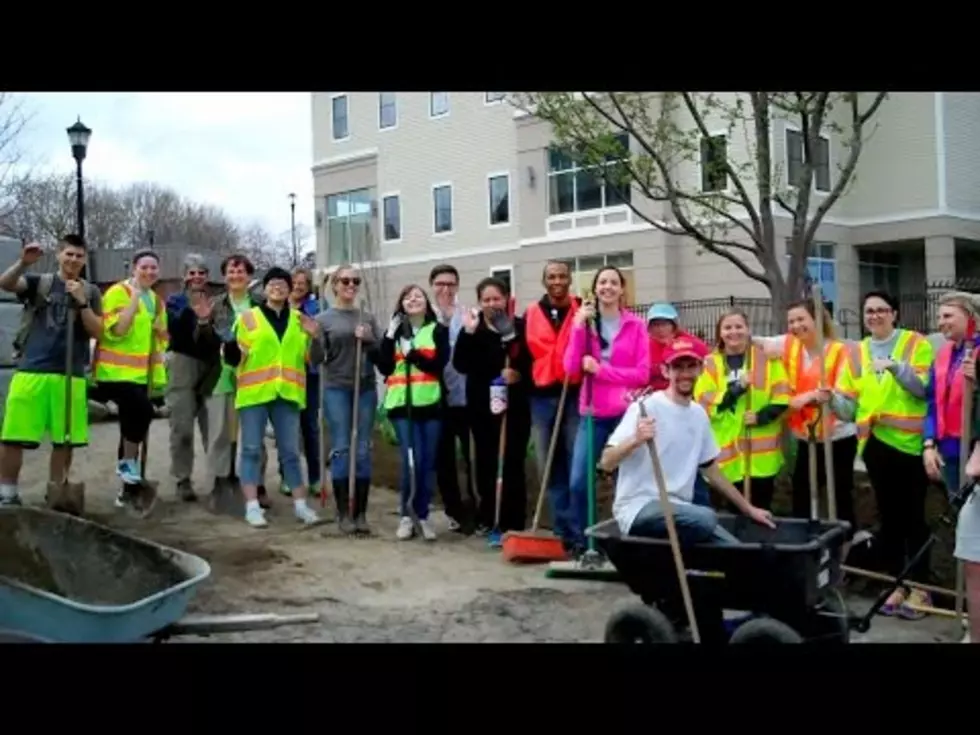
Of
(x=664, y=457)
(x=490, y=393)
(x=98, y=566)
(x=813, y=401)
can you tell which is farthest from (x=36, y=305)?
(x=813, y=401)

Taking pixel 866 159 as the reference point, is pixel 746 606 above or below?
below

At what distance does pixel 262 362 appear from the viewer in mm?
3762

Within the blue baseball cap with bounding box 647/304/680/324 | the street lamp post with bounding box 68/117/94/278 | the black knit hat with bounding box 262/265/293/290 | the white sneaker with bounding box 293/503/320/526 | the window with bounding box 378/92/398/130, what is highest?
the window with bounding box 378/92/398/130

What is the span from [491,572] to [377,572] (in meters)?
0.41

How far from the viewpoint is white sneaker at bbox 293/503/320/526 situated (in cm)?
369

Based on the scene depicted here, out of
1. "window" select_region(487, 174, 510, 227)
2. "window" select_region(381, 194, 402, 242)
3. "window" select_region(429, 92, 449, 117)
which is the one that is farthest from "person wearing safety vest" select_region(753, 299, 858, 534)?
"window" select_region(487, 174, 510, 227)


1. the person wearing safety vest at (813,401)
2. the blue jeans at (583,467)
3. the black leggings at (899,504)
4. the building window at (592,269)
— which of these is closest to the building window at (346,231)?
the building window at (592,269)

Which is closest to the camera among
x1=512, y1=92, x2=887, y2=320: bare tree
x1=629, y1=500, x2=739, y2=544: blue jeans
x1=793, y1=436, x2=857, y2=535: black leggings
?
x1=629, y1=500, x2=739, y2=544: blue jeans

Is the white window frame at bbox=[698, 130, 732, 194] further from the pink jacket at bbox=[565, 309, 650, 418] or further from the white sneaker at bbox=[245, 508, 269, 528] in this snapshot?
the white sneaker at bbox=[245, 508, 269, 528]

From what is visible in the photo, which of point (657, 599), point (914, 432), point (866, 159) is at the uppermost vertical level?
point (866, 159)

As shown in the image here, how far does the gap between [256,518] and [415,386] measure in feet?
2.65
